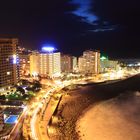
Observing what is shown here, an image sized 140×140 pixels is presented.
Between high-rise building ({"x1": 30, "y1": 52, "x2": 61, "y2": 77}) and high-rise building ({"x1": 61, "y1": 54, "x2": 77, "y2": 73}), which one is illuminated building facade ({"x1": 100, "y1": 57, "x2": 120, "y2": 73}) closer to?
high-rise building ({"x1": 61, "y1": 54, "x2": 77, "y2": 73})

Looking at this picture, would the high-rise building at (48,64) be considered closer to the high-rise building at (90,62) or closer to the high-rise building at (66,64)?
the high-rise building at (66,64)

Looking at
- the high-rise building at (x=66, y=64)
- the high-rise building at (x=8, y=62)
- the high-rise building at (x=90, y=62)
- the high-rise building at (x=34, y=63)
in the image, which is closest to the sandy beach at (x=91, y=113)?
the high-rise building at (x=8, y=62)

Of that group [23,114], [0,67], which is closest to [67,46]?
[0,67]

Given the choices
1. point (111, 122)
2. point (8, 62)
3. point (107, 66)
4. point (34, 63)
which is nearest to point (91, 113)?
point (111, 122)

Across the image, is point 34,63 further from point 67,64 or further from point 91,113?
point 91,113

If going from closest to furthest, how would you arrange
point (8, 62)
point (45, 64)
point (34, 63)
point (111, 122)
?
point (111, 122) → point (8, 62) → point (45, 64) → point (34, 63)

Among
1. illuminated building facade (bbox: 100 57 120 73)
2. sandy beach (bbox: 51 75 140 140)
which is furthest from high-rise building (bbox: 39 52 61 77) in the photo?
illuminated building facade (bbox: 100 57 120 73)

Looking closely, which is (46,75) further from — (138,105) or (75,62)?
(138,105)

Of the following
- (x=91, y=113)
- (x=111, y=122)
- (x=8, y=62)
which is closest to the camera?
(x=111, y=122)
